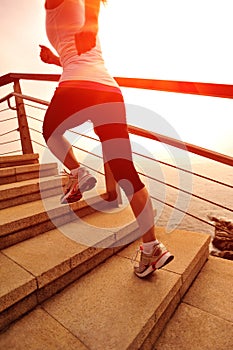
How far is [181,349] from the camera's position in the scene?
1.25 meters

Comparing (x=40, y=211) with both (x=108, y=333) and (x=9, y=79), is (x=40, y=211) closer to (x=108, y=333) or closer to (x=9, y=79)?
(x=108, y=333)

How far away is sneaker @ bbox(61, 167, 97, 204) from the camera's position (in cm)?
163

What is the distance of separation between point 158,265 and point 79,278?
1.74 ft

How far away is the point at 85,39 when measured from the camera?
123cm

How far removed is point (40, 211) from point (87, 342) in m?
1.03

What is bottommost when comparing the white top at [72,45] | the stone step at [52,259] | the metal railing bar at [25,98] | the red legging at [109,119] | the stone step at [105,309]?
the stone step at [105,309]

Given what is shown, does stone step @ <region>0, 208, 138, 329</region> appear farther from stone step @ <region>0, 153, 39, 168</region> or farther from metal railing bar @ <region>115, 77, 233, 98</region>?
stone step @ <region>0, 153, 39, 168</region>

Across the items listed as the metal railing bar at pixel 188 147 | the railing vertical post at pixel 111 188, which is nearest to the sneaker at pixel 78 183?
the metal railing bar at pixel 188 147

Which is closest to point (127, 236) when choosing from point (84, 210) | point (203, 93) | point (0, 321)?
point (84, 210)

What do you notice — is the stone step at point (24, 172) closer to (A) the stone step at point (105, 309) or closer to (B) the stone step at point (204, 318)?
(A) the stone step at point (105, 309)

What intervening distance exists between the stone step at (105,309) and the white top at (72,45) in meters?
1.10

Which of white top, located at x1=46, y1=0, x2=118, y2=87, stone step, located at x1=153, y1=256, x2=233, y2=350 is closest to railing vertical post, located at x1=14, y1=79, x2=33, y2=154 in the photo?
white top, located at x1=46, y1=0, x2=118, y2=87

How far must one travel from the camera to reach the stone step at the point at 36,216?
5.50ft

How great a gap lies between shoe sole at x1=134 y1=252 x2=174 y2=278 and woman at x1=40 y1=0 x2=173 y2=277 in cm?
1
